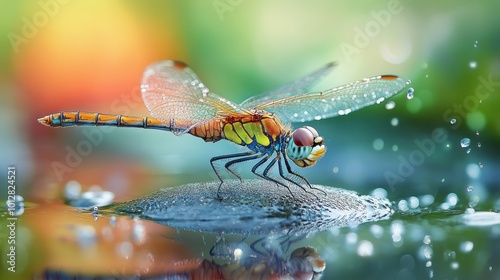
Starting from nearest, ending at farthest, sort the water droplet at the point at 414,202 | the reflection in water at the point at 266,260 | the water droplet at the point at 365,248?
the reflection in water at the point at 266,260
the water droplet at the point at 365,248
the water droplet at the point at 414,202

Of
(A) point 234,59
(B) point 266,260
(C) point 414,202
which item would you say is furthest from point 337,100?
(A) point 234,59

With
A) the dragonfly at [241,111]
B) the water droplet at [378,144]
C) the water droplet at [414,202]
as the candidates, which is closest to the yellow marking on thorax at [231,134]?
the dragonfly at [241,111]

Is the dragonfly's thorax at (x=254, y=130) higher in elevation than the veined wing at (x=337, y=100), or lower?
lower

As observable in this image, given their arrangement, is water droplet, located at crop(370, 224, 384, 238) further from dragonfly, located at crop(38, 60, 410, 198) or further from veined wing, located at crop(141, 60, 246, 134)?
veined wing, located at crop(141, 60, 246, 134)

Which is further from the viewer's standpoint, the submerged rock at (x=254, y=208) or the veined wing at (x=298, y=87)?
the veined wing at (x=298, y=87)

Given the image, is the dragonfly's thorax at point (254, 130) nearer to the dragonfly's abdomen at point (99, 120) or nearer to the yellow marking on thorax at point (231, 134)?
the yellow marking on thorax at point (231, 134)

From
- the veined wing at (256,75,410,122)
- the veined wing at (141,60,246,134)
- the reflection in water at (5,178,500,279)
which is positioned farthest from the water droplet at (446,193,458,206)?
the veined wing at (141,60,246,134)

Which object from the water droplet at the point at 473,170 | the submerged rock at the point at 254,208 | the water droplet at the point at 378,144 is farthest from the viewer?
the water droplet at the point at 378,144

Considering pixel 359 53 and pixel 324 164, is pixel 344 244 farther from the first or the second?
pixel 359 53
